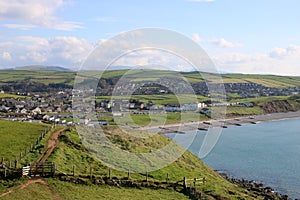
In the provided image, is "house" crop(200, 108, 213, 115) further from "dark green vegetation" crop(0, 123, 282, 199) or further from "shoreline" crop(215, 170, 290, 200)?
"dark green vegetation" crop(0, 123, 282, 199)

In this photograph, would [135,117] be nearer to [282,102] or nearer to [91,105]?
[91,105]

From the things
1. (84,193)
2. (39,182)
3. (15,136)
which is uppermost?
(15,136)

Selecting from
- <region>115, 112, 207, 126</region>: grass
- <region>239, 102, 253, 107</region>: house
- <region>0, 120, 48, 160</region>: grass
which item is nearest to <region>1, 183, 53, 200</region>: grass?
<region>0, 120, 48, 160</region>: grass

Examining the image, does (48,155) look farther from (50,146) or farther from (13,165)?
(13,165)

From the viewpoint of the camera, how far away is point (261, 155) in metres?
81.8

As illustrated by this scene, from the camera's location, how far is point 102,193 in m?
30.8

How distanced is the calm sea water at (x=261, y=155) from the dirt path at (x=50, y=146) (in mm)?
31303

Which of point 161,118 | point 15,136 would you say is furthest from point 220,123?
point 15,136

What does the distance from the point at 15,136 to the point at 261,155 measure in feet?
184

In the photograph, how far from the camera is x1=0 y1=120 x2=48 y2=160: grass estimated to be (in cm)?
3675

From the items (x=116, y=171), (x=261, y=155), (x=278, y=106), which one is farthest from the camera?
(x=278, y=106)

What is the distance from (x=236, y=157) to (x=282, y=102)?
120 metres

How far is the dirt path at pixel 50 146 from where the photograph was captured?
1367 inches

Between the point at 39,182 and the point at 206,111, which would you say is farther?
the point at 206,111
